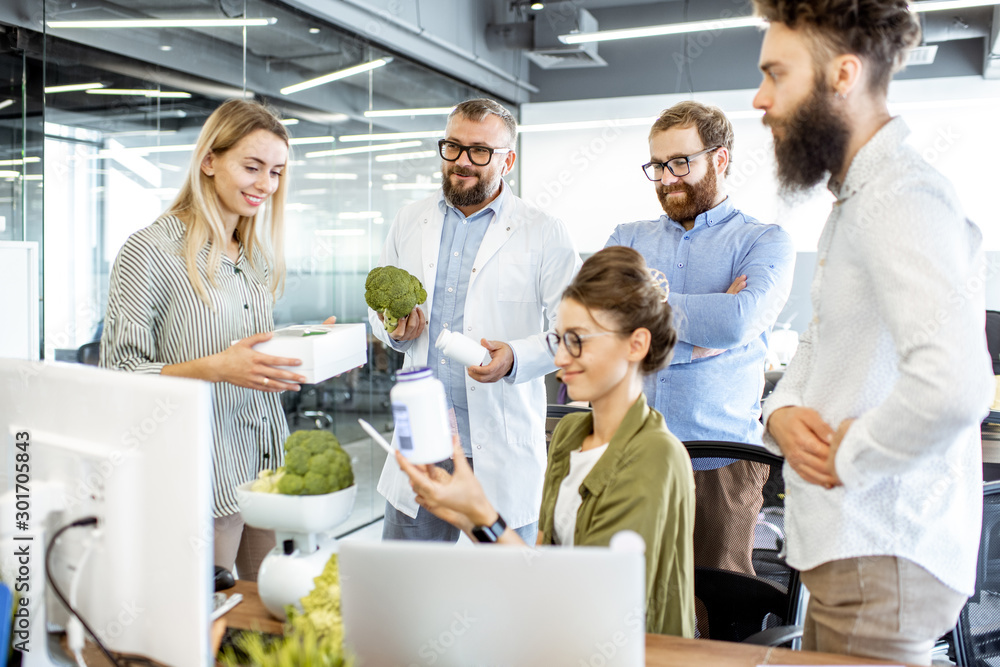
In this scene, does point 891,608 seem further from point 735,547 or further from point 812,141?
point 812,141

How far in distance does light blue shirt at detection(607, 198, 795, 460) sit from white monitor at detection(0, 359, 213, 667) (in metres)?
1.48

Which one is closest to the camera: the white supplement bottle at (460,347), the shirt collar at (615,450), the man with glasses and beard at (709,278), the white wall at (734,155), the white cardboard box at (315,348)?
the shirt collar at (615,450)

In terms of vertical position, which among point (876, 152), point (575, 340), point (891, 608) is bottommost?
point (891, 608)

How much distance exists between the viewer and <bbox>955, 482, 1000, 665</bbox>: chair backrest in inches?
58.7

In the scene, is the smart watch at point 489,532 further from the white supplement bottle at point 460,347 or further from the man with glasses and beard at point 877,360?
the white supplement bottle at point 460,347

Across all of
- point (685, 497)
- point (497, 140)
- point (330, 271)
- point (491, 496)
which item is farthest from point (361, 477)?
point (685, 497)

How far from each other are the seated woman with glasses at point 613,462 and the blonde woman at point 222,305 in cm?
59

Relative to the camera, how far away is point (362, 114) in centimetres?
476

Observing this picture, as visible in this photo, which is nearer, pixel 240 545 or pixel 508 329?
pixel 240 545

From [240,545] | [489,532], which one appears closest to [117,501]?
[489,532]

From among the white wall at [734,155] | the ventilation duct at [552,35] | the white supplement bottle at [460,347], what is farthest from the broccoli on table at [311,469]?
the ventilation duct at [552,35]

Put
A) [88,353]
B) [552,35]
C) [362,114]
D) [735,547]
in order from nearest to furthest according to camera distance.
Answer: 1. [735,547]
2. [88,353]
3. [362,114]
4. [552,35]

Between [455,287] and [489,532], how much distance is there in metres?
1.14

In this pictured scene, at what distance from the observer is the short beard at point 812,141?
47.3 inches
